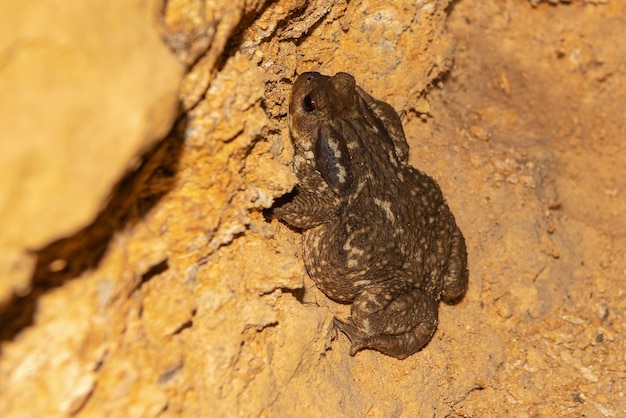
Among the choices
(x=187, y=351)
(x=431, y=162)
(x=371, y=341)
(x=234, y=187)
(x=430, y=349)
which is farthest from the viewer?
(x=431, y=162)

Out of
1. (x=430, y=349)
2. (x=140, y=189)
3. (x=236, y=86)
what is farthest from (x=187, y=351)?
(x=430, y=349)

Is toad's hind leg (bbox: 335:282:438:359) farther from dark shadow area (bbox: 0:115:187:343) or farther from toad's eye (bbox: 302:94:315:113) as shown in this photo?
dark shadow area (bbox: 0:115:187:343)

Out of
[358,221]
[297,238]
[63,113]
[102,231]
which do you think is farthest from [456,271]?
[63,113]

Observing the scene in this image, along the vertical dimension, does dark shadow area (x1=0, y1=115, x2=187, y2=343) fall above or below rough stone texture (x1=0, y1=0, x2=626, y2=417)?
above

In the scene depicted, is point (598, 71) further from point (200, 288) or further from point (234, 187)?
point (200, 288)

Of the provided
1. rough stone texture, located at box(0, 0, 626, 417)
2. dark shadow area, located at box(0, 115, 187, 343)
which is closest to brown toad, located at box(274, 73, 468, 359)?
rough stone texture, located at box(0, 0, 626, 417)

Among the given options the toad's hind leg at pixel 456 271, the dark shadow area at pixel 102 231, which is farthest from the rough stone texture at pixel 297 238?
the toad's hind leg at pixel 456 271

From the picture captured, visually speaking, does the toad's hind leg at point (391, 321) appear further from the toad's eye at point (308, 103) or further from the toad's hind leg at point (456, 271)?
the toad's eye at point (308, 103)
